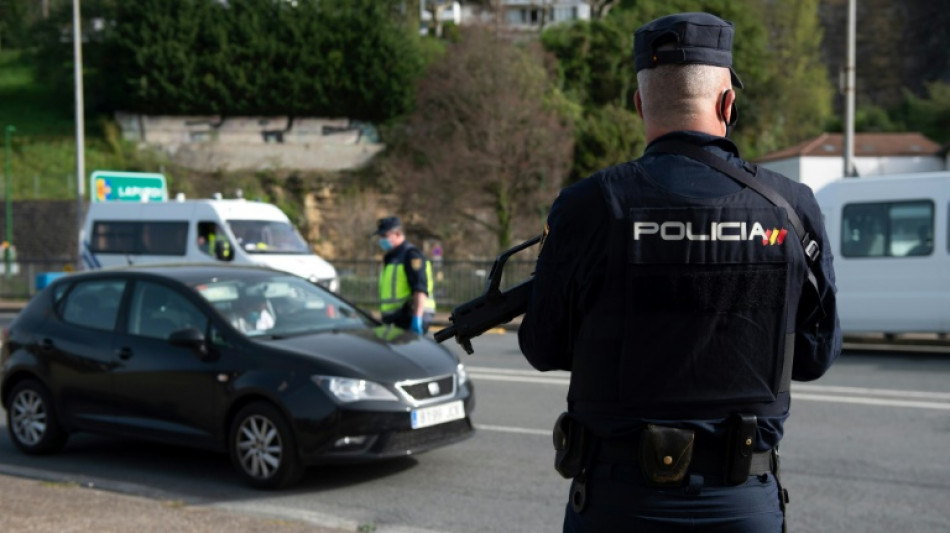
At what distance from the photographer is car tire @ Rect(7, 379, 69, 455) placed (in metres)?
8.61

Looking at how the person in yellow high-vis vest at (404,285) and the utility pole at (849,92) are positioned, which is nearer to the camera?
the person in yellow high-vis vest at (404,285)

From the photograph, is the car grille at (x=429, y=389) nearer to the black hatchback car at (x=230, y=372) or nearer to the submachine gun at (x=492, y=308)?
the black hatchback car at (x=230, y=372)

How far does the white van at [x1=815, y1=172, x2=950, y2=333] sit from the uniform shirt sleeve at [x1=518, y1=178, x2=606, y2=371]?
13746 millimetres

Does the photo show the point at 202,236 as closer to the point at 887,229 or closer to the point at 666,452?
the point at 887,229

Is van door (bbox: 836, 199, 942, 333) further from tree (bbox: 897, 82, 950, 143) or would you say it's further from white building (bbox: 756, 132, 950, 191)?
tree (bbox: 897, 82, 950, 143)

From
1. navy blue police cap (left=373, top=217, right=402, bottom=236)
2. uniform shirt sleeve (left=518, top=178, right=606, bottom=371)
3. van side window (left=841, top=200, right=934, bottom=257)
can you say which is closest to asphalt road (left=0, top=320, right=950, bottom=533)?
navy blue police cap (left=373, top=217, right=402, bottom=236)

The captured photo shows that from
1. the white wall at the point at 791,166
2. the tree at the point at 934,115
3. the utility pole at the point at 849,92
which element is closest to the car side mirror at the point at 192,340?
the utility pole at the point at 849,92

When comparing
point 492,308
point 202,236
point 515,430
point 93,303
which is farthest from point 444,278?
point 492,308

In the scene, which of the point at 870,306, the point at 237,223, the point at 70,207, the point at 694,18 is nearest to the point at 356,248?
the point at 70,207

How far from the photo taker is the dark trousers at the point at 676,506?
2.51 meters

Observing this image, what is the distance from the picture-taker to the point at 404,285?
10.0m

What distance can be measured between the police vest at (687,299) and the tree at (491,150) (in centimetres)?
3595

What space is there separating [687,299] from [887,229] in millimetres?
14085

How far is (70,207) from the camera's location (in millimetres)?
47438
